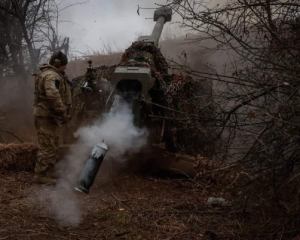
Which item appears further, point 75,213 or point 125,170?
point 125,170

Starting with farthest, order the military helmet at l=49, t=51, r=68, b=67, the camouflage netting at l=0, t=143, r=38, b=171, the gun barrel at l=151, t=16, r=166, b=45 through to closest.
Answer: the gun barrel at l=151, t=16, r=166, b=45 → the camouflage netting at l=0, t=143, r=38, b=171 → the military helmet at l=49, t=51, r=68, b=67

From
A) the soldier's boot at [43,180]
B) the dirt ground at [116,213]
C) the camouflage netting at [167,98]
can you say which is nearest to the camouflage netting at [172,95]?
the camouflage netting at [167,98]

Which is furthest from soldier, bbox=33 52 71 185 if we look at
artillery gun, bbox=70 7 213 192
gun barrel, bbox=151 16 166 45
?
gun barrel, bbox=151 16 166 45

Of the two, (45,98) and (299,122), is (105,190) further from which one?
(299,122)

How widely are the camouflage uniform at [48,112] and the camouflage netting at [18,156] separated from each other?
660 millimetres

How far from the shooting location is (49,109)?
262 inches

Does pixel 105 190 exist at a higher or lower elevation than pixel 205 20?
lower

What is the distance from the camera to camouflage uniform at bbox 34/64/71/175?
21.4ft

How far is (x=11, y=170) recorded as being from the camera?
24.0ft

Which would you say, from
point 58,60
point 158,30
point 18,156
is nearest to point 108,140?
point 58,60

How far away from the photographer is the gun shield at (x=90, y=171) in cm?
545

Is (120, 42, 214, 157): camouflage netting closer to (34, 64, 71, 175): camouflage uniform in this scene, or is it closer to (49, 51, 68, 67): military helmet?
(49, 51, 68, 67): military helmet

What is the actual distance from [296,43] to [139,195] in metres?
3.09

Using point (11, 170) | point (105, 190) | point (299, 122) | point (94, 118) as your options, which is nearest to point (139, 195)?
point (105, 190)
